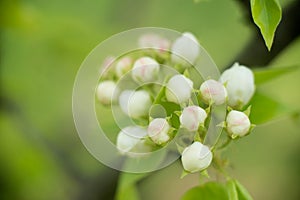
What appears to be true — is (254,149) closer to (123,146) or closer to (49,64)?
(49,64)

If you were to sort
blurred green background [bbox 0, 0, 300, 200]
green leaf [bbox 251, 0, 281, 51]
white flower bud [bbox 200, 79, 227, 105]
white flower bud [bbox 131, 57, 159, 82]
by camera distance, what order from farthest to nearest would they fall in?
blurred green background [bbox 0, 0, 300, 200], white flower bud [bbox 131, 57, 159, 82], white flower bud [bbox 200, 79, 227, 105], green leaf [bbox 251, 0, 281, 51]

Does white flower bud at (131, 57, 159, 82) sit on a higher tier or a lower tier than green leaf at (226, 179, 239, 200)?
higher

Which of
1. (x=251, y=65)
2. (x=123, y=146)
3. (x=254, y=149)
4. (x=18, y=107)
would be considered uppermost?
(x=123, y=146)

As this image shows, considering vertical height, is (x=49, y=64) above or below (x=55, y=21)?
below

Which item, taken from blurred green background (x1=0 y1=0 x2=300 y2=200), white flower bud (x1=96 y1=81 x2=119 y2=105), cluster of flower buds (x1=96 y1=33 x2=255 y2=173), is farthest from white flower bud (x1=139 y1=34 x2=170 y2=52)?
blurred green background (x1=0 y1=0 x2=300 y2=200)

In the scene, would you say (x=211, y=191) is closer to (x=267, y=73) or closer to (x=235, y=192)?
(x=235, y=192)

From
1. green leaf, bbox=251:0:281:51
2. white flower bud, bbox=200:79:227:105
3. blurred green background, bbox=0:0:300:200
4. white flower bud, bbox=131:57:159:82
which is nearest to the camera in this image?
green leaf, bbox=251:0:281:51

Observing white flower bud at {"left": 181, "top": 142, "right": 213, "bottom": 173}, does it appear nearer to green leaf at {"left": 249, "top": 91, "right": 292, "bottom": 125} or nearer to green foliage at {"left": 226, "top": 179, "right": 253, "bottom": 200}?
green foliage at {"left": 226, "top": 179, "right": 253, "bottom": 200}

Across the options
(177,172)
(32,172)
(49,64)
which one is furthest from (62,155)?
(177,172)

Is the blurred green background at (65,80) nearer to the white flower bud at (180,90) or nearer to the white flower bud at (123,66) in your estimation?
the white flower bud at (123,66)
